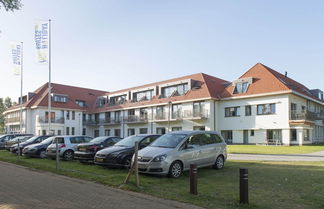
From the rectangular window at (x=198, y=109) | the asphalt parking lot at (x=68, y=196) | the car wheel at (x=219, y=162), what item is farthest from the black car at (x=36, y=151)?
the rectangular window at (x=198, y=109)

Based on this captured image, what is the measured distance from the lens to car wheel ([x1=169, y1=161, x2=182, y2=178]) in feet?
35.0

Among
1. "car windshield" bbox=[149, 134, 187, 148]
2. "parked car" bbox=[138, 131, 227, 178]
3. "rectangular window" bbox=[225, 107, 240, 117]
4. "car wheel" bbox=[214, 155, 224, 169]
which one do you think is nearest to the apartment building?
"rectangular window" bbox=[225, 107, 240, 117]

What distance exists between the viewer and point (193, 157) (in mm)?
11461

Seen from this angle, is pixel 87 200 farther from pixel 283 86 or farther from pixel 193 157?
pixel 283 86

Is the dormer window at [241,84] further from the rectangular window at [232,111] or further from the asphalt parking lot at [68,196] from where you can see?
the asphalt parking lot at [68,196]

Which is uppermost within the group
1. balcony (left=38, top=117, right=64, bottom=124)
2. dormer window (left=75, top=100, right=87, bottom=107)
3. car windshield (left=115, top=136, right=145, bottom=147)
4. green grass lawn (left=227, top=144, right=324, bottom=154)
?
dormer window (left=75, top=100, right=87, bottom=107)

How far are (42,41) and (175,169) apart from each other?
26065mm

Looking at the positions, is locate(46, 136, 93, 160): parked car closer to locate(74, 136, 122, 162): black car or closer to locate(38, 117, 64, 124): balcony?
locate(74, 136, 122, 162): black car

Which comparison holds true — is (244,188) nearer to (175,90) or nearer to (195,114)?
(195,114)

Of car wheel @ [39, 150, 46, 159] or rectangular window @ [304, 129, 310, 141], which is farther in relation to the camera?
rectangular window @ [304, 129, 310, 141]

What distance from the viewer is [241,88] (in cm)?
4103

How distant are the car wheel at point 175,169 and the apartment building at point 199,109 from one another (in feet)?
Answer: 92.8

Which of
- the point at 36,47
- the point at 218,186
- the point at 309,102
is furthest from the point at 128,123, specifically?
the point at 218,186

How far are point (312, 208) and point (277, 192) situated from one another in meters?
1.65
